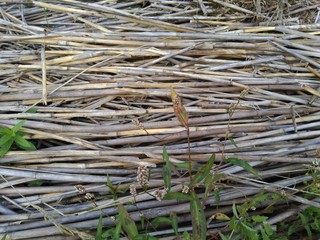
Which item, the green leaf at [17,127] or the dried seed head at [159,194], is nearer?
the dried seed head at [159,194]

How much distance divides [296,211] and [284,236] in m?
0.12

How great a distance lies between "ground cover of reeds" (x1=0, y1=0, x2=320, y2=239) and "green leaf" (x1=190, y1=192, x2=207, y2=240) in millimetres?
205

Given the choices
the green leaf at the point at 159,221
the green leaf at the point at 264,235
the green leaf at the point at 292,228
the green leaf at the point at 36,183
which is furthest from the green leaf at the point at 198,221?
the green leaf at the point at 36,183

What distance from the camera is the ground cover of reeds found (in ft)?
5.02

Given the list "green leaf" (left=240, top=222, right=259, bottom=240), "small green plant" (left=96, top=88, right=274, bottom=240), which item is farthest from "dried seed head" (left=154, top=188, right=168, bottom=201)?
"green leaf" (left=240, top=222, right=259, bottom=240)

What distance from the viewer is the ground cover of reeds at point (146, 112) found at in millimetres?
1531

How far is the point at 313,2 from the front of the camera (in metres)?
2.02

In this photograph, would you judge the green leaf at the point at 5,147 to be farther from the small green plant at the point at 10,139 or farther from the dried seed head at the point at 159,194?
the dried seed head at the point at 159,194

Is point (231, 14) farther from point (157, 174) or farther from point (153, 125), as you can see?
point (157, 174)

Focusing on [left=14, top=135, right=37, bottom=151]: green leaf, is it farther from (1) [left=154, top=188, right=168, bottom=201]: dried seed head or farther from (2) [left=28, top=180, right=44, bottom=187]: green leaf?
(1) [left=154, top=188, right=168, bottom=201]: dried seed head

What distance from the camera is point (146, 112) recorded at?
1.62 meters

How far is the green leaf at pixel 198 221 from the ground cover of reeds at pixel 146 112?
21 centimetres

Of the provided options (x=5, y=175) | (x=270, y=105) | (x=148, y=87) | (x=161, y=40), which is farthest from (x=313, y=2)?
(x=5, y=175)

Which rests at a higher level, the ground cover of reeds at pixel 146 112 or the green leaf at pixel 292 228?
the ground cover of reeds at pixel 146 112
